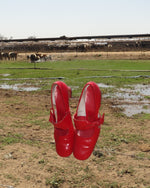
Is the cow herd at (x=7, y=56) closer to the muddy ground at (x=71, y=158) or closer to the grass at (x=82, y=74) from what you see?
the grass at (x=82, y=74)

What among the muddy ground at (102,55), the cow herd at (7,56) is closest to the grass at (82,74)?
the muddy ground at (102,55)

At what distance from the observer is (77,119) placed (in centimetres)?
232

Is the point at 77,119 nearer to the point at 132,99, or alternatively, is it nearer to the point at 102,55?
the point at 132,99

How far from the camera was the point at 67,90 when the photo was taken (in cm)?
229

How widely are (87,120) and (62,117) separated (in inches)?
9.4

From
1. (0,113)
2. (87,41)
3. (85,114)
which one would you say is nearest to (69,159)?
(85,114)

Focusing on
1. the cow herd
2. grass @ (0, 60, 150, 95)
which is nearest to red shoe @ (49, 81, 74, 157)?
grass @ (0, 60, 150, 95)

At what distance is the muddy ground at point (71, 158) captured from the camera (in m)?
3.42

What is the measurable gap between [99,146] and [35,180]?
58.2 inches

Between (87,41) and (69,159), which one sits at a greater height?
(87,41)

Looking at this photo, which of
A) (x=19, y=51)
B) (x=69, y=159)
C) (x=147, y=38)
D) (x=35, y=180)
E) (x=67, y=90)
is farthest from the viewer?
(x=19, y=51)

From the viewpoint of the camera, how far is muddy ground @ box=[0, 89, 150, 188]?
3.42 metres

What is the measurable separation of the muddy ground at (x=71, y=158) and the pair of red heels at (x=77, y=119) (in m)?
1.07

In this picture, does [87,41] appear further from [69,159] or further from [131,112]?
[69,159]
